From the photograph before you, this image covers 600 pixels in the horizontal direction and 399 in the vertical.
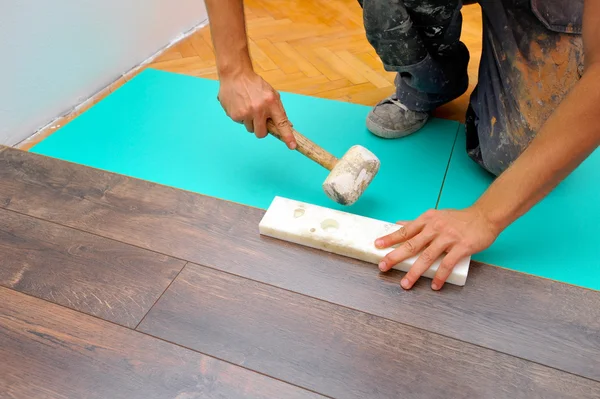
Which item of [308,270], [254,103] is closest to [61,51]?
[254,103]

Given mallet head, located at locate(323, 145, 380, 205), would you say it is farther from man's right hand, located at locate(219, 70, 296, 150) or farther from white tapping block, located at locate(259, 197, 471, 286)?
man's right hand, located at locate(219, 70, 296, 150)

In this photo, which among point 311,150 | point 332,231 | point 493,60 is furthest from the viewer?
point 493,60

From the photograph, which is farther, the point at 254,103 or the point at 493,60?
the point at 493,60

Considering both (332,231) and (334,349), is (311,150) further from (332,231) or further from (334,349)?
(334,349)

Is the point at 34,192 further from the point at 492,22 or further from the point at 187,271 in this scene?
the point at 492,22

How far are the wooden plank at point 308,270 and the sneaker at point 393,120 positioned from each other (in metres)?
0.69

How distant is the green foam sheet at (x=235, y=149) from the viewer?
1.52 meters

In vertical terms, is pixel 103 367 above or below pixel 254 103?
below

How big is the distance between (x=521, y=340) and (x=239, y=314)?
666 millimetres

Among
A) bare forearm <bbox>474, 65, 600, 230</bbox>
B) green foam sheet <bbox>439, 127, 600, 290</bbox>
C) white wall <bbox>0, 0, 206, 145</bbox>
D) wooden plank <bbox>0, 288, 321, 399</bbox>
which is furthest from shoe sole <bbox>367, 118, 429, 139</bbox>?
white wall <bbox>0, 0, 206, 145</bbox>

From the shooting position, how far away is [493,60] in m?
1.55

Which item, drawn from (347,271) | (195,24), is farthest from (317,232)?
(195,24)

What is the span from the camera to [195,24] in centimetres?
277

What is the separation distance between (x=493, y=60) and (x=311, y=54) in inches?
44.8
